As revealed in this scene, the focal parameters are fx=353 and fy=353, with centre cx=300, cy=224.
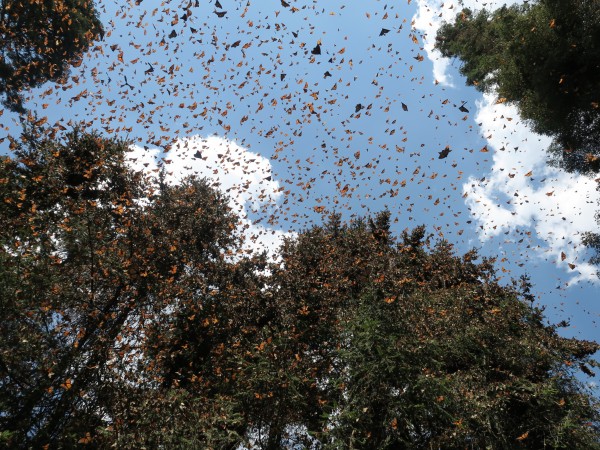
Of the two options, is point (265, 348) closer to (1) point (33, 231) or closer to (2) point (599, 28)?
(1) point (33, 231)

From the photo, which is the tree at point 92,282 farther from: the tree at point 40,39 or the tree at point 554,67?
the tree at point 554,67

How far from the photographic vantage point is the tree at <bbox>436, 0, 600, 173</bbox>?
14.1 meters

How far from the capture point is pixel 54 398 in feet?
31.4

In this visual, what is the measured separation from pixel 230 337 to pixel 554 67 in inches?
754

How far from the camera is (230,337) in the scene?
59.2 ft

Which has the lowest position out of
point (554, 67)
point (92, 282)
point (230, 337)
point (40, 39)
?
point (92, 282)

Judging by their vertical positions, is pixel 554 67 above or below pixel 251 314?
above

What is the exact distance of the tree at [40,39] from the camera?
22172 millimetres

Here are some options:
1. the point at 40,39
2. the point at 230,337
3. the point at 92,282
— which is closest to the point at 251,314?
the point at 230,337

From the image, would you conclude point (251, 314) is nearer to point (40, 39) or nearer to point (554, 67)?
point (554, 67)

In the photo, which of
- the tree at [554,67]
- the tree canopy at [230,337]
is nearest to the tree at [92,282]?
the tree canopy at [230,337]

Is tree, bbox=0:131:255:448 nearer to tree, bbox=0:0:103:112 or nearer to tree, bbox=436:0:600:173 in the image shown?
tree, bbox=0:0:103:112

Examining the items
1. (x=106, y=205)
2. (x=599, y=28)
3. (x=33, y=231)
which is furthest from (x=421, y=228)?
(x=33, y=231)

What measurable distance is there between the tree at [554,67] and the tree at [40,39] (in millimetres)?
24465
